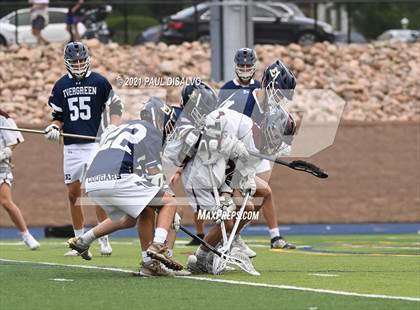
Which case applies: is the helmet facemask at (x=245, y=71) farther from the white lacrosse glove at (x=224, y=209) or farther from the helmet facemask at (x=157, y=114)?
the helmet facemask at (x=157, y=114)

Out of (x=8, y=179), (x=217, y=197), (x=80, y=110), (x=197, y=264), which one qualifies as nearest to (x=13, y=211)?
(x=8, y=179)

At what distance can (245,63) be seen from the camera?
14.8m

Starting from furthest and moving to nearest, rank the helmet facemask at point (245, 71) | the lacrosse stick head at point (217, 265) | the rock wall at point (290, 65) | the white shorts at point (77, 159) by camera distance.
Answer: the rock wall at point (290, 65)
the helmet facemask at point (245, 71)
the white shorts at point (77, 159)
the lacrosse stick head at point (217, 265)

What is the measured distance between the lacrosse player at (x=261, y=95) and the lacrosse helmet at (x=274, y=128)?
220 millimetres

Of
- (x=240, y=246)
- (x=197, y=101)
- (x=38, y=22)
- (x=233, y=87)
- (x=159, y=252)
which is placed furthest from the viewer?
(x=38, y=22)

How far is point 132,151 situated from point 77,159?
3.10 m

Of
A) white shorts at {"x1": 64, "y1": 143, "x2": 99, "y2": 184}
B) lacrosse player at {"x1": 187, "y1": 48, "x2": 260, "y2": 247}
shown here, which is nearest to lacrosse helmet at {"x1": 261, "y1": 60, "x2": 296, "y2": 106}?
lacrosse player at {"x1": 187, "y1": 48, "x2": 260, "y2": 247}

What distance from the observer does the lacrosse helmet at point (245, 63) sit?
1468 centimetres

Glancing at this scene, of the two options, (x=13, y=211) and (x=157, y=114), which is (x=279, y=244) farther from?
(x=157, y=114)

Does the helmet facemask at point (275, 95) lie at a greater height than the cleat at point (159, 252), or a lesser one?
greater

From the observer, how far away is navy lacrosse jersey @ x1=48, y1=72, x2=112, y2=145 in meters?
13.8

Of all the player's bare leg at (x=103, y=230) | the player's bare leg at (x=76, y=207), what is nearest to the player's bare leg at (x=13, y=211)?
the player's bare leg at (x=76, y=207)

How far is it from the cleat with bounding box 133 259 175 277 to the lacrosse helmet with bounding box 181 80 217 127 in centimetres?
126

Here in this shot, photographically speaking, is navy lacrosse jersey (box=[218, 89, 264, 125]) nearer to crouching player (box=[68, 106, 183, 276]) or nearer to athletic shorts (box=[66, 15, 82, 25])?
crouching player (box=[68, 106, 183, 276])
